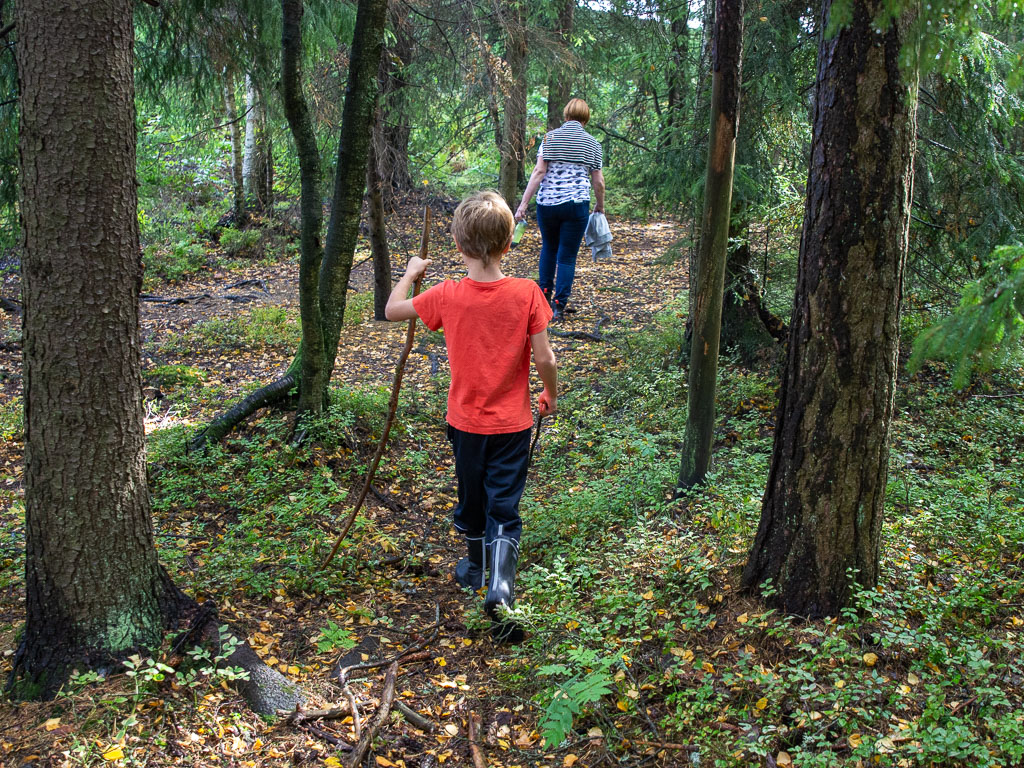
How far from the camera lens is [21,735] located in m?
2.68

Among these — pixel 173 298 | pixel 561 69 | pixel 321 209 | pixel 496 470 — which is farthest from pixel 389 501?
pixel 173 298

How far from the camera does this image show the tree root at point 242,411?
6.39 meters

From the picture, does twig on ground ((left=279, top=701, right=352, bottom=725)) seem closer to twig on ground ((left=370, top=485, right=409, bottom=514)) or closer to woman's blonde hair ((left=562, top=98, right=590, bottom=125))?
twig on ground ((left=370, top=485, right=409, bottom=514))

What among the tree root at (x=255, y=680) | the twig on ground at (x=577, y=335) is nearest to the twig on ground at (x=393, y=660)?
the tree root at (x=255, y=680)

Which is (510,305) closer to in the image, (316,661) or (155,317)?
(316,661)

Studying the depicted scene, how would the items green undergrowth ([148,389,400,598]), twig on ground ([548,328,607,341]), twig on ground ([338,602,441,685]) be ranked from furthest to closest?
twig on ground ([548,328,607,341]) → green undergrowth ([148,389,400,598]) → twig on ground ([338,602,441,685])

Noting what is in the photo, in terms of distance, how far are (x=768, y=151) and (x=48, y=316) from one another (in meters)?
6.04

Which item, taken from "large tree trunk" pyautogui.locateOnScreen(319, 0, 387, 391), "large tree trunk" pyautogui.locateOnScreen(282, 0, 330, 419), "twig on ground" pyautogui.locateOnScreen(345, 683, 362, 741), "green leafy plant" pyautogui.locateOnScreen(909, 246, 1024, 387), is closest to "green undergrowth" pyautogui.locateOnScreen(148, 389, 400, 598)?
"large tree trunk" pyautogui.locateOnScreen(282, 0, 330, 419)

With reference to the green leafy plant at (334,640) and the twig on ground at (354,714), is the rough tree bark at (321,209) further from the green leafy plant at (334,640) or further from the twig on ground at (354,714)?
the twig on ground at (354,714)

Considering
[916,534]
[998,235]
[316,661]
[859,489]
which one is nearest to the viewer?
[859,489]

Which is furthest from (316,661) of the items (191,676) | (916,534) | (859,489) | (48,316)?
(916,534)

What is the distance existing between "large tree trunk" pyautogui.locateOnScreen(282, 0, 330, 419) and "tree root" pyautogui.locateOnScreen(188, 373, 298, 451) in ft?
0.91

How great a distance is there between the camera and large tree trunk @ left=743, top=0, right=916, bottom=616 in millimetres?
2918

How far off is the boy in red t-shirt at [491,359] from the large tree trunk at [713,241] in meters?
1.21
